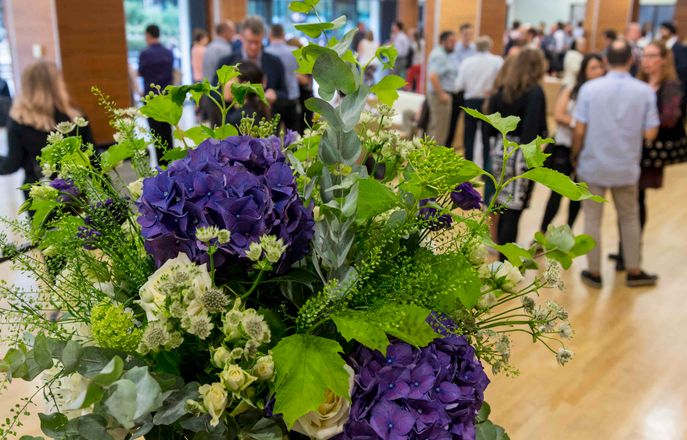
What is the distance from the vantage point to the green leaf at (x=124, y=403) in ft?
2.00

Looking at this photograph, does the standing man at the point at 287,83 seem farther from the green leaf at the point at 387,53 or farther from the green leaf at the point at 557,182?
the green leaf at the point at 557,182

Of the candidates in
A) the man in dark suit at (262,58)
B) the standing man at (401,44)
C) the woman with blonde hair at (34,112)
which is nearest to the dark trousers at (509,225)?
the man in dark suit at (262,58)

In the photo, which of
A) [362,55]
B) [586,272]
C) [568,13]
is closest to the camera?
[586,272]

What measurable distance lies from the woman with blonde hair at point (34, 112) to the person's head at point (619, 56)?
10.2ft

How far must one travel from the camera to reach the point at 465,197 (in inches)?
36.5

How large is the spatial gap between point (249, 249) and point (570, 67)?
9.19 m

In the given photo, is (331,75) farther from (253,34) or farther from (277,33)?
(277,33)

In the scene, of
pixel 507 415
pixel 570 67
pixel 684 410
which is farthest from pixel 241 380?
pixel 570 67

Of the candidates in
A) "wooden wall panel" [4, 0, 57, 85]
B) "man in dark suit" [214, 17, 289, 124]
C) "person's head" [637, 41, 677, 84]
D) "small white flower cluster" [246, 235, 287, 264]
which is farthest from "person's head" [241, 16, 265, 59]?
"small white flower cluster" [246, 235, 287, 264]

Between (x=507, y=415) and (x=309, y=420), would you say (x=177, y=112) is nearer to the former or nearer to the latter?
(x=309, y=420)

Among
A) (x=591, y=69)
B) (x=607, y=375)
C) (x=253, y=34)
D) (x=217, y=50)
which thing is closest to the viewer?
(x=607, y=375)

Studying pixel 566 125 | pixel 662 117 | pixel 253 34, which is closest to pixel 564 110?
pixel 566 125

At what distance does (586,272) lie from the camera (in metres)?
4.49

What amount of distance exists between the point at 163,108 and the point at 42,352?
381 millimetres
